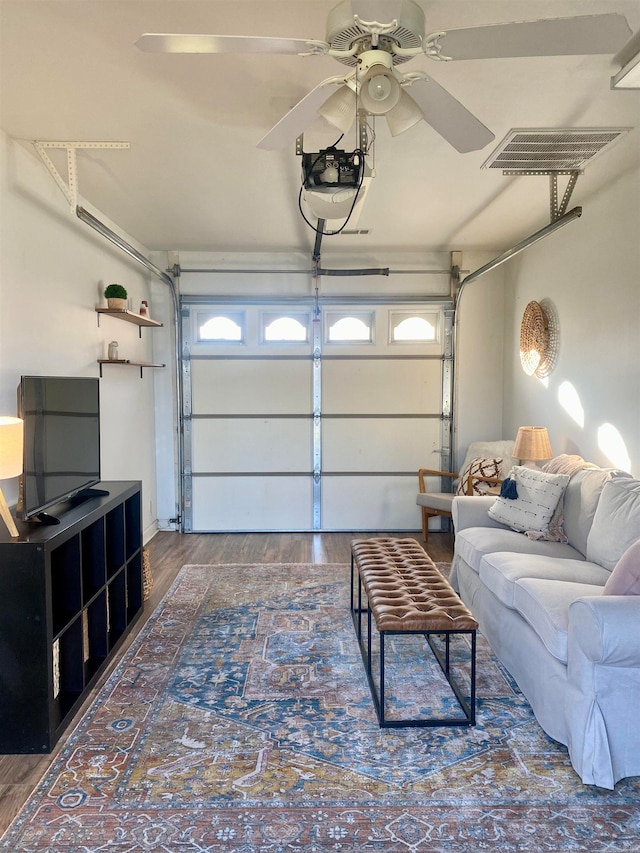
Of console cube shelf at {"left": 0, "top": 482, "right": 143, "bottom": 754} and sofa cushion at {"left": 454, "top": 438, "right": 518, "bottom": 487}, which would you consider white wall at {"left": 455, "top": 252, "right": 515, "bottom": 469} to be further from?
console cube shelf at {"left": 0, "top": 482, "right": 143, "bottom": 754}

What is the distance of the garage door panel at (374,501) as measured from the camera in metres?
5.30

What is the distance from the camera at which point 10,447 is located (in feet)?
6.89

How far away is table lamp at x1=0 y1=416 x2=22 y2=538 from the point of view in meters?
2.07

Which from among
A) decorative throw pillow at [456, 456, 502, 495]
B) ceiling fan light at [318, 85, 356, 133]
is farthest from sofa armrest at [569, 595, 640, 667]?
decorative throw pillow at [456, 456, 502, 495]

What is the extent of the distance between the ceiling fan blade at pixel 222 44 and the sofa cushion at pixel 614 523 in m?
2.37

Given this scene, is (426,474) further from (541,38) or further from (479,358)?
(541,38)

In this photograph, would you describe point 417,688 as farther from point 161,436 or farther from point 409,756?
point 161,436

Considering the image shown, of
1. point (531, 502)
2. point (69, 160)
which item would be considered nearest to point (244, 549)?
point (531, 502)

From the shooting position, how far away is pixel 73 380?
2908 millimetres

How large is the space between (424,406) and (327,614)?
2611 mm

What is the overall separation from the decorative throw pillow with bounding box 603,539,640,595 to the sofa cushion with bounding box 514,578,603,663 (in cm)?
18

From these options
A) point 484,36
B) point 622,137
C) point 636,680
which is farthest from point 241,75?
point 636,680

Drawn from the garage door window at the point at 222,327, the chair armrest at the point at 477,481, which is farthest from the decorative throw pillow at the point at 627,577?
the garage door window at the point at 222,327

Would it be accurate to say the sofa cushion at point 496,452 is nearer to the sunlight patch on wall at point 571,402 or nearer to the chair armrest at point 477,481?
the chair armrest at point 477,481
